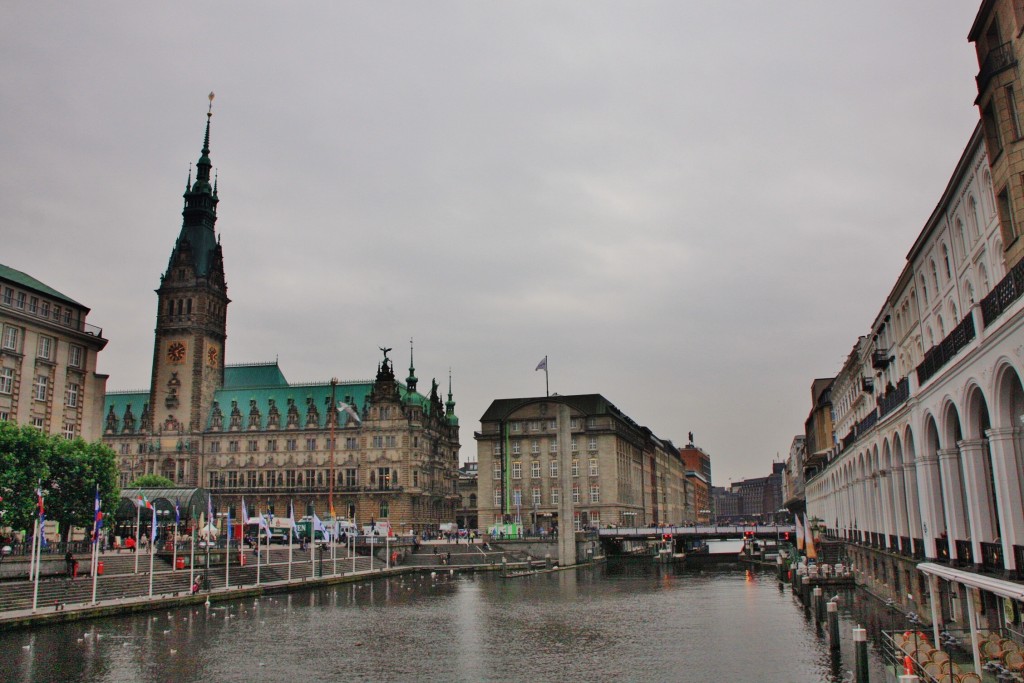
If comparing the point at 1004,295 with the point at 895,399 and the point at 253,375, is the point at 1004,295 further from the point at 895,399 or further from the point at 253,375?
the point at 253,375

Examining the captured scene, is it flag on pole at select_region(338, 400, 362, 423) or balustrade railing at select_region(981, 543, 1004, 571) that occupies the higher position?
flag on pole at select_region(338, 400, 362, 423)

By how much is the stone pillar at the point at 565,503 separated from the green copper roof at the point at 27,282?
213 feet

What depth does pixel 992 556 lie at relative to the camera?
28.3 meters

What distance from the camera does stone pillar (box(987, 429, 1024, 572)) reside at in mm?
25016

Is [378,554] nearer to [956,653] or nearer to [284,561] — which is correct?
[284,561]

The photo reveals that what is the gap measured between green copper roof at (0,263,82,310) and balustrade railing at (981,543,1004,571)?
78.7 m

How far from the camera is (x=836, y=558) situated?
264 ft

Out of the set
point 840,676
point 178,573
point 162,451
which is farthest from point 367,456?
point 840,676

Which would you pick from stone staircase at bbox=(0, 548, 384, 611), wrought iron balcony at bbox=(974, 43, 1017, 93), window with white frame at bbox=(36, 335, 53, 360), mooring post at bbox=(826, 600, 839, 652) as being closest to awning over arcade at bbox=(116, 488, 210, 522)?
stone staircase at bbox=(0, 548, 384, 611)

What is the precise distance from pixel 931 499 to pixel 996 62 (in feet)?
60.9

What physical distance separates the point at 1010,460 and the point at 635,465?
157085 millimetres

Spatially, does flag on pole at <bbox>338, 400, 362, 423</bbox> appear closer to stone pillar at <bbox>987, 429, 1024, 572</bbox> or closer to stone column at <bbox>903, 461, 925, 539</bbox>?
stone column at <bbox>903, 461, 925, 539</bbox>

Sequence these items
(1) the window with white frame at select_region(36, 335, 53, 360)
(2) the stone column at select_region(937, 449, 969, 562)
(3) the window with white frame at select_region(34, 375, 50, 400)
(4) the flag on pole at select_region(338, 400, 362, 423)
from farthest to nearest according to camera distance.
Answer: (4) the flag on pole at select_region(338, 400, 362, 423) < (1) the window with white frame at select_region(36, 335, 53, 360) < (3) the window with white frame at select_region(34, 375, 50, 400) < (2) the stone column at select_region(937, 449, 969, 562)

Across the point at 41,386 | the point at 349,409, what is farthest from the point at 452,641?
the point at 349,409
